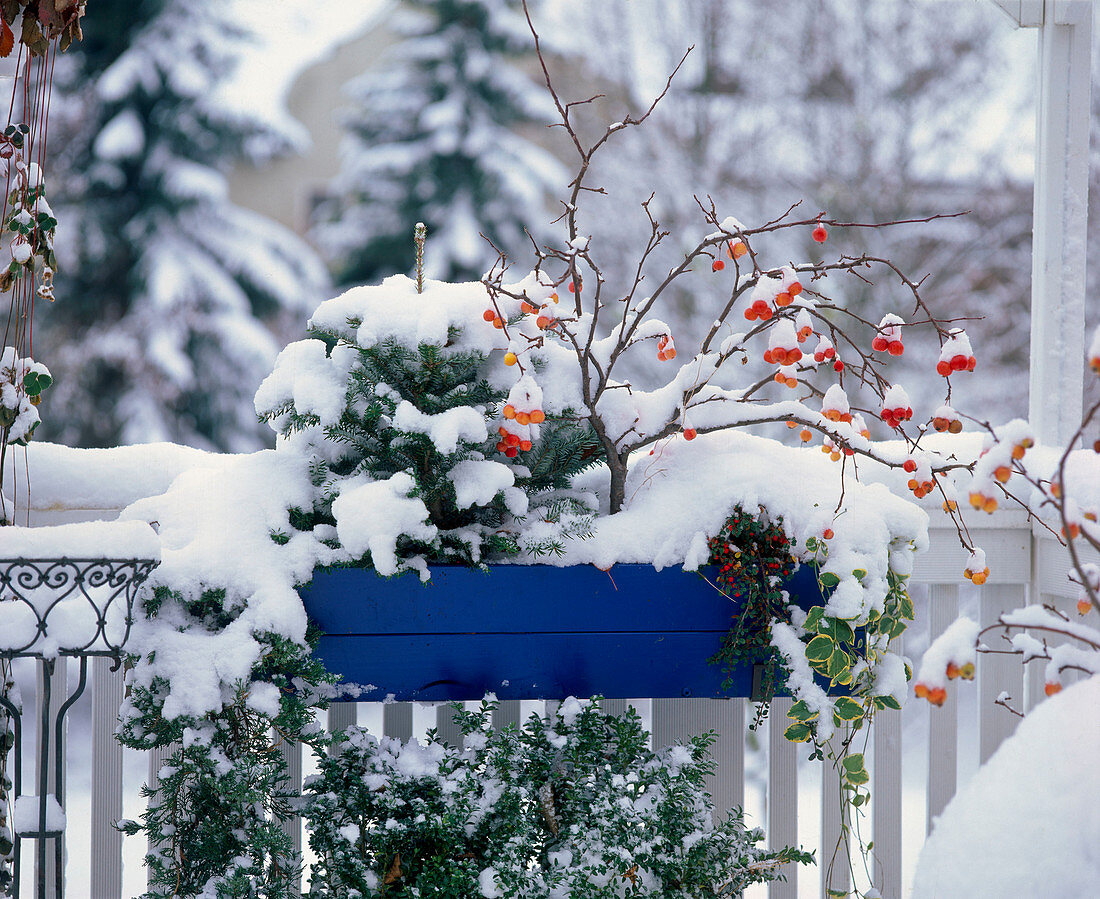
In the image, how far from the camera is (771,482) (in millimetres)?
1402

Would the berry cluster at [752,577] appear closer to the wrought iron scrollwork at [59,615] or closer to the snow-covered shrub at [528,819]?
the snow-covered shrub at [528,819]

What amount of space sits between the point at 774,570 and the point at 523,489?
402mm

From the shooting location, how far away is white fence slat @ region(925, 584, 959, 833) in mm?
1756

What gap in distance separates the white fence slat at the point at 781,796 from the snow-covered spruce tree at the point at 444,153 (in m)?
4.74

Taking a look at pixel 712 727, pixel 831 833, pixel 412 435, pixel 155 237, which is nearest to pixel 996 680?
pixel 831 833

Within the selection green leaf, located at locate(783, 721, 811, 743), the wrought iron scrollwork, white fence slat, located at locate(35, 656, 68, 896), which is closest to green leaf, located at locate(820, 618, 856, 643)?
green leaf, located at locate(783, 721, 811, 743)

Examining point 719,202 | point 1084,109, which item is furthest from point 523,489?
point 719,202

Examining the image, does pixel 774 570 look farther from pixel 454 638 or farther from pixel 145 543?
pixel 145 543

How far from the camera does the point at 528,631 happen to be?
1391 mm

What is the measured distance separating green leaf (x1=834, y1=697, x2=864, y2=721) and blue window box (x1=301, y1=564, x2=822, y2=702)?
152mm

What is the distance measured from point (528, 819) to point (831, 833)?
0.73m

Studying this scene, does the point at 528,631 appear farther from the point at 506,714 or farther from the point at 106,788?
the point at 106,788

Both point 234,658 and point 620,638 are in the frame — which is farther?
point 620,638

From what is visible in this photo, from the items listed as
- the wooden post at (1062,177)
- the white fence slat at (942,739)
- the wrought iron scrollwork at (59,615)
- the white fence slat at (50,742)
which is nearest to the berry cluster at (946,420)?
the white fence slat at (942,739)
